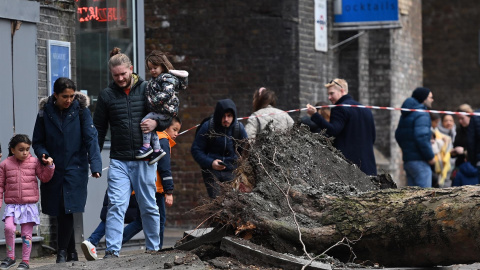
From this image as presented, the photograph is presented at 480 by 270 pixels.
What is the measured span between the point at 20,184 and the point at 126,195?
0.94 metres

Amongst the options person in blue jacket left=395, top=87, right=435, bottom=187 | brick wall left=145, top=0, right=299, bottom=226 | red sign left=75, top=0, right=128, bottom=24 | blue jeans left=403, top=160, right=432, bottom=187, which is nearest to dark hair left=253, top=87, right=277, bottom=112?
red sign left=75, top=0, right=128, bottom=24

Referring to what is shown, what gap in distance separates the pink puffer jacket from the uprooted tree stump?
186 centimetres

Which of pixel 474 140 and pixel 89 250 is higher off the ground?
pixel 474 140

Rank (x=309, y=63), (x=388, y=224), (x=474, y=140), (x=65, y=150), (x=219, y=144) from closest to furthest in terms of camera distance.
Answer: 1. (x=388, y=224)
2. (x=65, y=150)
3. (x=219, y=144)
4. (x=474, y=140)
5. (x=309, y=63)

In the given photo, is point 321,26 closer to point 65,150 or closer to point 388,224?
point 65,150

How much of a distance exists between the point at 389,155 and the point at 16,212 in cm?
1081

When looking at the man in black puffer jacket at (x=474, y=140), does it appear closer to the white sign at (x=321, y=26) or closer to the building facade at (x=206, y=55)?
the building facade at (x=206, y=55)

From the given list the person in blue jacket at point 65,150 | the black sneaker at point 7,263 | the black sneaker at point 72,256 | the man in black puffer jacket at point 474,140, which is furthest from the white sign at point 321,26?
the black sneaker at point 7,263

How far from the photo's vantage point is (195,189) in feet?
55.7

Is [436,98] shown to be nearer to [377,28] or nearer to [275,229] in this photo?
[377,28]

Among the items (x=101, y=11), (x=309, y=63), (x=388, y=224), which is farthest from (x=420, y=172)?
(x=388, y=224)

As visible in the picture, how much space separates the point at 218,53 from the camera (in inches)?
668

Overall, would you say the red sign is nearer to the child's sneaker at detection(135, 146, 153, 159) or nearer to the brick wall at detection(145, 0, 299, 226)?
the child's sneaker at detection(135, 146, 153, 159)

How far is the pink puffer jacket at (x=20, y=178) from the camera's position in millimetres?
9938
